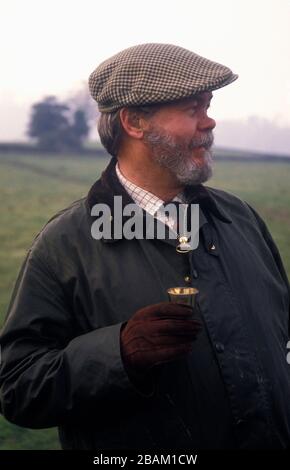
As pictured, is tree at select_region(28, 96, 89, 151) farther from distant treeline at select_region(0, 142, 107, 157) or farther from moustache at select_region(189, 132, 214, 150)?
moustache at select_region(189, 132, 214, 150)

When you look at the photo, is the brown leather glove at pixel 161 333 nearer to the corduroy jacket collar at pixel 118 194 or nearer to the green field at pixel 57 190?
the corduroy jacket collar at pixel 118 194

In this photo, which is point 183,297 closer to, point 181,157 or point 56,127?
point 181,157

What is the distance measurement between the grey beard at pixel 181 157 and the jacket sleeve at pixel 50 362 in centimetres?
61

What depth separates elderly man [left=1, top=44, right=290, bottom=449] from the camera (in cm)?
223

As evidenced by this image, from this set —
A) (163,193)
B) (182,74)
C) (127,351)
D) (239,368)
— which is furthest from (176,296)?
(182,74)

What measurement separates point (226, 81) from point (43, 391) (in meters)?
1.30

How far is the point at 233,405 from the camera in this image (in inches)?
91.4

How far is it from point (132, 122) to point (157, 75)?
0.71 feet

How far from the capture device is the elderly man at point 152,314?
2.23 metres

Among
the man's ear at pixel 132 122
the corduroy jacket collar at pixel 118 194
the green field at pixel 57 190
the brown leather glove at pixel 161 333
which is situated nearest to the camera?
the brown leather glove at pixel 161 333

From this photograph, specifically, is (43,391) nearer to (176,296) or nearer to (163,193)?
(176,296)

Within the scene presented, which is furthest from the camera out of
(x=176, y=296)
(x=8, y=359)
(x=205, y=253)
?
(x=205, y=253)

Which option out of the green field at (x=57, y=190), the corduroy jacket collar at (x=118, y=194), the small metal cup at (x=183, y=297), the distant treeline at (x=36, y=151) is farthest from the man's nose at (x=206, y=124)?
the distant treeline at (x=36, y=151)

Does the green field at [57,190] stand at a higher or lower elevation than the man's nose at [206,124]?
lower
